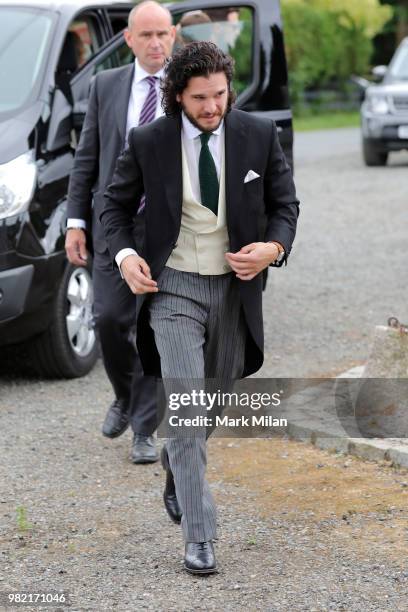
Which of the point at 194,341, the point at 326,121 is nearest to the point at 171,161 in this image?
the point at 194,341

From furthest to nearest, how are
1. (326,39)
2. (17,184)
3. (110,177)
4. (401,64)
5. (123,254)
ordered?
(326,39) < (401,64) < (17,184) < (110,177) < (123,254)

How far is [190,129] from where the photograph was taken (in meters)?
4.55

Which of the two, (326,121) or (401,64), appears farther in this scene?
(326,121)

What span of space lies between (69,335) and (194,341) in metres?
2.88

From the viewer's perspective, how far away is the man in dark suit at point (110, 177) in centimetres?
571

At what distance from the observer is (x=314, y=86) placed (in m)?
36.5

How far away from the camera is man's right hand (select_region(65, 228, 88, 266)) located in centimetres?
588

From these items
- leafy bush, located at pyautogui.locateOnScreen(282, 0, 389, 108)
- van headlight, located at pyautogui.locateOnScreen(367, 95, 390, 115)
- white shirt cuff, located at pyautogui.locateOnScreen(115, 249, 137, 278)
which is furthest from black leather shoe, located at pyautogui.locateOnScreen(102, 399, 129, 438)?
leafy bush, located at pyautogui.locateOnScreen(282, 0, 389, 108)

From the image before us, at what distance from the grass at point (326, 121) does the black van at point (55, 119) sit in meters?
20.6

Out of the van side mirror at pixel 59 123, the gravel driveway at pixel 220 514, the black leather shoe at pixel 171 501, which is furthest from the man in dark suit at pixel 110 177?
the van side mirror at pixel 59 123

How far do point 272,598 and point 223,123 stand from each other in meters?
1.60

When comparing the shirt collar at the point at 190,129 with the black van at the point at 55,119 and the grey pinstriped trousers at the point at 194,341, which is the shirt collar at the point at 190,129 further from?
the black van at the point at 55,119

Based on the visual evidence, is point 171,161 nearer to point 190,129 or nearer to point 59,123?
point 190,129

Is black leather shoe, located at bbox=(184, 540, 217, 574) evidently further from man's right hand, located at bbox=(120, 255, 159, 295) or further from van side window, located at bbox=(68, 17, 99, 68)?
van side window, located at bbox=(68, 17, 99, 68)
